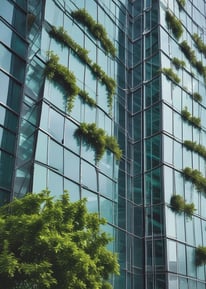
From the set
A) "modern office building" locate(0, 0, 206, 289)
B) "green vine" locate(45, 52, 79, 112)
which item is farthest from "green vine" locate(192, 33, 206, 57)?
"green vine" locate(45, 52, 79, 112)

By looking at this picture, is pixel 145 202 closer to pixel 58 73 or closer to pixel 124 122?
pixel 124 122

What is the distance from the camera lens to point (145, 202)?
21.7 meters

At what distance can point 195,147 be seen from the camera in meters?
24.4

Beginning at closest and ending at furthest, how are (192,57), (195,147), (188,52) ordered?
(195,147) < (188,52) < (192,57)

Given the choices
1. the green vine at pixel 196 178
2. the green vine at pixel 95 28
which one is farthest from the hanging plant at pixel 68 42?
the green vine at pixel 196 178

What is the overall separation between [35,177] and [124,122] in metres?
8.31

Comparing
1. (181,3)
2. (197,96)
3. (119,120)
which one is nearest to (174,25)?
(181,3)

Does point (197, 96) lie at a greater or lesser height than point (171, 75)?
lesser

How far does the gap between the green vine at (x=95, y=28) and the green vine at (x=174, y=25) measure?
5363 millimetres

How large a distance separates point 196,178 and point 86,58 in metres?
8.54

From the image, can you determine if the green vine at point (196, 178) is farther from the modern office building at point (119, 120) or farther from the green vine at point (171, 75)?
the green vine at point (171, 75)

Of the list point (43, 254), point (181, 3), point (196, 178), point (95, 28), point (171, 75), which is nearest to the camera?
point (43, 254)

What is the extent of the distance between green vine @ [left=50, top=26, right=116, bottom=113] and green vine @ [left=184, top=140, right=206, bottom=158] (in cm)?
540

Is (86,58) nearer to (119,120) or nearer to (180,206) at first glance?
(119,120)
